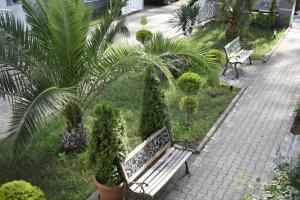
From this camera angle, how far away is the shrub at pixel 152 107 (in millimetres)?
5707

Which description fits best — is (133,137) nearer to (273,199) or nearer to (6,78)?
(6,78)

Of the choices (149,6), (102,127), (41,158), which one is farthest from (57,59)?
(149,6)

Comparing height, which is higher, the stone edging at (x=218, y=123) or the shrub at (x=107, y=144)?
the shrub at (x=107, y=144)

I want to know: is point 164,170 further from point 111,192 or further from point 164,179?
point 111,192

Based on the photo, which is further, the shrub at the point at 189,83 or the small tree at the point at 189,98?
the shrub at the point at 189,83

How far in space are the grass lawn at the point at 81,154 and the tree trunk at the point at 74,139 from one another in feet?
0.44

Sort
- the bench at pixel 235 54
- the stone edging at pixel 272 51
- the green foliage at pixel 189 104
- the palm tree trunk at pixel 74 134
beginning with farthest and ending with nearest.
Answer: the stone edging at pixel 272 51 → the bench at pixel 235 54 → the green foliage at pixel 189 104 → the palm tree trunk at pixel 74 134

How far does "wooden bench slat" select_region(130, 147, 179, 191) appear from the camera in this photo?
5148mm

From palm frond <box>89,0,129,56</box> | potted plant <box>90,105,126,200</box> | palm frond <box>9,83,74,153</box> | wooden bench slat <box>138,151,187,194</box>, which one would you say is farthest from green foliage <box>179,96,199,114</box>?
palm frond <box>9,83,74,153</box>

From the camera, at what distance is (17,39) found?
563cm

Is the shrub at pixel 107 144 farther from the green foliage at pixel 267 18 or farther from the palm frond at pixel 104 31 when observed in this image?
the green foliage at pixel 267 18

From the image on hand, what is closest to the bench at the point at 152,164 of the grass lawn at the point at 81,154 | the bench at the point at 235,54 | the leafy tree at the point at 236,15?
the grass lawn at the point at 81,154

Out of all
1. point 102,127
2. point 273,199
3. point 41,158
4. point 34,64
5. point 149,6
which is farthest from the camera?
point 149,6

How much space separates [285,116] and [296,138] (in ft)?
3.50
